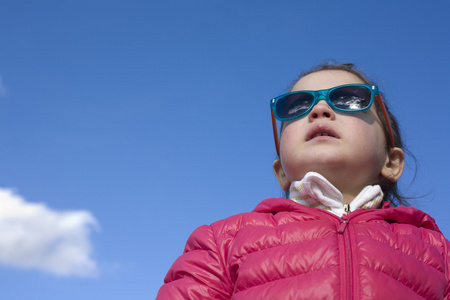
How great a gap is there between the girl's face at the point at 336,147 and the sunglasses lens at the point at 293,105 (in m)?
0.07

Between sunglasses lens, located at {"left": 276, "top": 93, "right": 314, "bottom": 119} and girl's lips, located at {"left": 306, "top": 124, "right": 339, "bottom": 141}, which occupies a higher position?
sunglasses lens, located at {"left": 276, "top": 93, "right": 314, "bottom": 119}

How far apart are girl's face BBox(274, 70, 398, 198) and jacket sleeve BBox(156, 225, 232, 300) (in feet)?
2.69

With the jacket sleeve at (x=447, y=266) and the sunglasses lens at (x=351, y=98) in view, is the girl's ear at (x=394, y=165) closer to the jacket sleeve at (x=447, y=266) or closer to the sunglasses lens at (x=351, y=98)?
the sunglasses lens at (x=351, y=98)

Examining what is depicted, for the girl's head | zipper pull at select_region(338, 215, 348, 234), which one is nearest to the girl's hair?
the girl's head

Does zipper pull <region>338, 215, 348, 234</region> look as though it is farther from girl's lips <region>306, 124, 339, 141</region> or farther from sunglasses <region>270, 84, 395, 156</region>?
sunglasses <region>270, 84, 395, 156</region>

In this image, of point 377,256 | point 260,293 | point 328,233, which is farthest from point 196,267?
point 377,256

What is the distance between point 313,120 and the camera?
3.27 meters

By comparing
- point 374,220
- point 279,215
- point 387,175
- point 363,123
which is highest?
point 363,123

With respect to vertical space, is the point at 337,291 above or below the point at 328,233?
below

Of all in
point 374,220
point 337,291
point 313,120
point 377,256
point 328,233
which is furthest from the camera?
point 313,120

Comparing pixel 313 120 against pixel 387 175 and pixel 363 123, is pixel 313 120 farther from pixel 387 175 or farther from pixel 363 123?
pixel 387 175

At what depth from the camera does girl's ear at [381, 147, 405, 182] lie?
3.48 metres

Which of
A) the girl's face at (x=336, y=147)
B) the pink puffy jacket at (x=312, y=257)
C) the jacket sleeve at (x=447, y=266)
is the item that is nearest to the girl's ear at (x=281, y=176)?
the girl's face at (x=336, y=147)

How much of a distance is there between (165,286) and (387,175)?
180 cm
